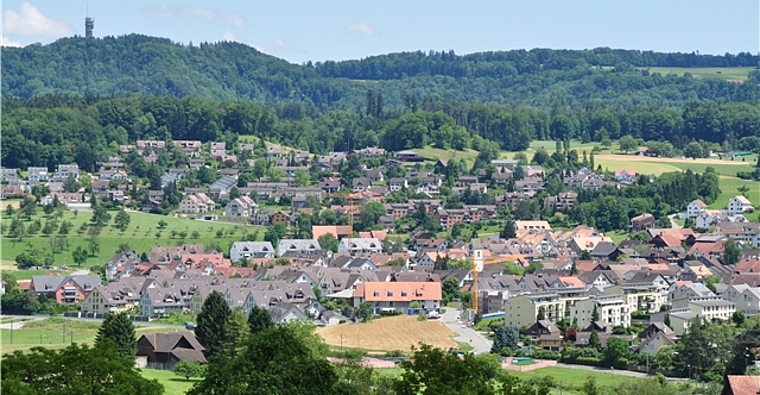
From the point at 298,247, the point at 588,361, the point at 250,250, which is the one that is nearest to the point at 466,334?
the point at 588,361

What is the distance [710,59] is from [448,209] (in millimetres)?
112317

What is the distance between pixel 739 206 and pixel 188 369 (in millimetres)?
41283

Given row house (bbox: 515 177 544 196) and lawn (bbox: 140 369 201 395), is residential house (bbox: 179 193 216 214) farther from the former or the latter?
lawn (bbox: 140 369 201 395)

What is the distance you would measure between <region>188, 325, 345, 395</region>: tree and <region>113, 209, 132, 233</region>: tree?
152ft

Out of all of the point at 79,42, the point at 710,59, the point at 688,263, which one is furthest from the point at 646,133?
the point at 79,42

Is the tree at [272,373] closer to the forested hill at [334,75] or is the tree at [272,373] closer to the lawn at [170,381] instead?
the lawn at [170,381]

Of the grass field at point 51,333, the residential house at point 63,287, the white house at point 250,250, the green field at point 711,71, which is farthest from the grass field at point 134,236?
the green field at point 711,71

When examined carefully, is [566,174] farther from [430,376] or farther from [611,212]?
[430,376]

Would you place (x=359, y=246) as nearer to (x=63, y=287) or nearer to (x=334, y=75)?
(x=63, y=287)

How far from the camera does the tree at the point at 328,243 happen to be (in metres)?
63.4

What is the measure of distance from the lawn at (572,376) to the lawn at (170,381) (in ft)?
24.8

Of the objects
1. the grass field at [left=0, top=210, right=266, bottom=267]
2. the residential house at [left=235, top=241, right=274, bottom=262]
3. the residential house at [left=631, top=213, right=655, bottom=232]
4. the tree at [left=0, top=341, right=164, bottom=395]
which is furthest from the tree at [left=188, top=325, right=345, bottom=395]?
the residential house at [left=631, top=213, right=655, bottom=232]

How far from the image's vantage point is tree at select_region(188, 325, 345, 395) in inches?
738

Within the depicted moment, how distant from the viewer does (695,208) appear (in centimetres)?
6775
